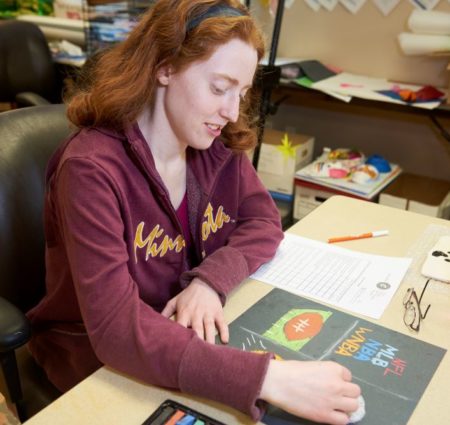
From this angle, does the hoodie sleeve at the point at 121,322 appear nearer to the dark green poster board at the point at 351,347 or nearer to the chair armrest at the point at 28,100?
the dark green poster board at the point at 351,347

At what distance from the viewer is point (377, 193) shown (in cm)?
207

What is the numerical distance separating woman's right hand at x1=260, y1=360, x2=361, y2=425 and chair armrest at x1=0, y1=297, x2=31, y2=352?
38cm

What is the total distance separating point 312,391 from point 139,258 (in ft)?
1.29

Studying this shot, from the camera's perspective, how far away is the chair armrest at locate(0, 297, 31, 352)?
2.39ft

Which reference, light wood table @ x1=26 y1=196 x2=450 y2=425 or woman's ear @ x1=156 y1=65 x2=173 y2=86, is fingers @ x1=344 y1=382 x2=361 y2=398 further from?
woman's ear @ x1=156 y1=65 x2=173 y2=86

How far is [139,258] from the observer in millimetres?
868

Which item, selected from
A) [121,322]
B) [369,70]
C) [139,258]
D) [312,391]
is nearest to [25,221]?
[139,258]

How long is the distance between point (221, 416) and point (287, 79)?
181cm

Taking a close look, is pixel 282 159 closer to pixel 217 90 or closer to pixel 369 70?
pixel 369 70

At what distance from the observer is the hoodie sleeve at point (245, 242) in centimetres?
86

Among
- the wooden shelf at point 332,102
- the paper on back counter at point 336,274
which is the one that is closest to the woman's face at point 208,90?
the paper on back counter at point 336,274

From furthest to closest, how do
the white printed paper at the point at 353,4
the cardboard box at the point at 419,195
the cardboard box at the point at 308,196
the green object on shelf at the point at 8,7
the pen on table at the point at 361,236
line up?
the green object on shelf at the point at 8,7 → the white printed paper at the point at 353,4 → the cardboard box at the point at 308,196 → the cardboard box at the point at 419,195 → the pen on table at the point at 361,236

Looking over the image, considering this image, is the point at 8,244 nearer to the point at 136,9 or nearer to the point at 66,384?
the point at 66,384

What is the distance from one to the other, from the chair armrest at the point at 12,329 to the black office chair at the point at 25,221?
14cm
